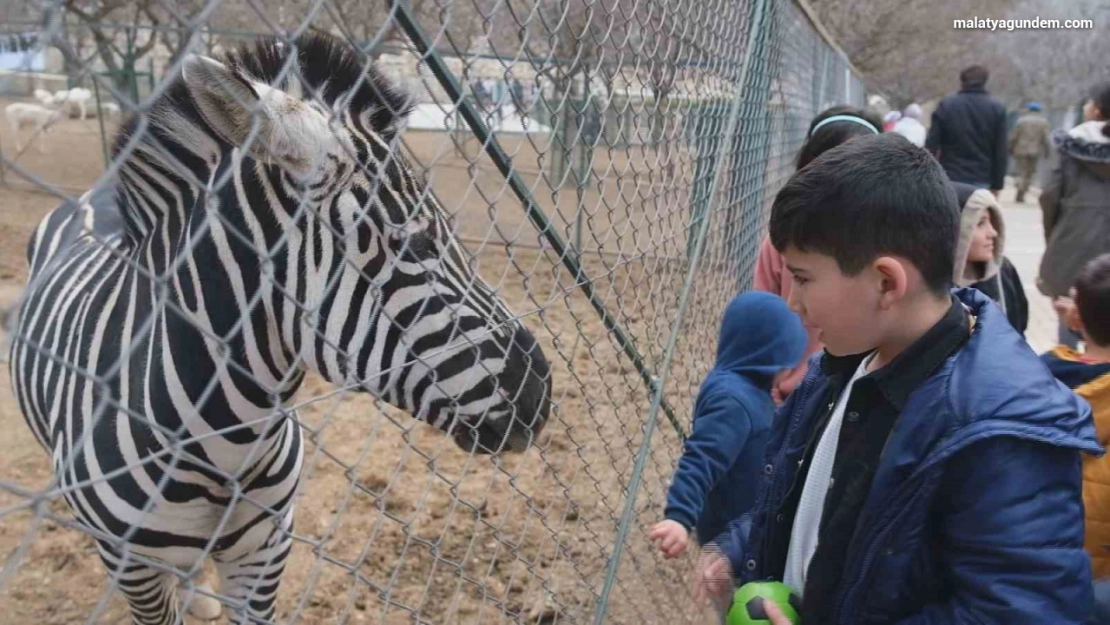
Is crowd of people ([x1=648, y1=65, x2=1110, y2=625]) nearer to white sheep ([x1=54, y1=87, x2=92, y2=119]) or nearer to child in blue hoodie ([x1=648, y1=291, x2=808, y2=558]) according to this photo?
child in blue hoodie ([x1=648, y1=291, x2=808, y2=558])

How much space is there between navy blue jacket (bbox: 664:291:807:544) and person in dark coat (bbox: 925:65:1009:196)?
5.27 m

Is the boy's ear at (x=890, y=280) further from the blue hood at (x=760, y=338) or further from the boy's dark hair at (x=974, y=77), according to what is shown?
the boy's dark hair at (x=974, y=77)

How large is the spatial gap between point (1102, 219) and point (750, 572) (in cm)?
357

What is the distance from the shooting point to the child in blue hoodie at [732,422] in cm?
189

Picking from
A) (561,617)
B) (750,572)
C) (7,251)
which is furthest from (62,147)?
(750,572)

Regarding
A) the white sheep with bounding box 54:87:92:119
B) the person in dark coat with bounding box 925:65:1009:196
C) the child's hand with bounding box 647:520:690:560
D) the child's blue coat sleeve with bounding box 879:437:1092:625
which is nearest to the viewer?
the child's blue coat sleeve with bounding box 879:437:1092:625

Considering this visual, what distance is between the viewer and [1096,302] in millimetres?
2049

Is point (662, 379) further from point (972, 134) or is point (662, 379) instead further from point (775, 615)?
point (972, 134)

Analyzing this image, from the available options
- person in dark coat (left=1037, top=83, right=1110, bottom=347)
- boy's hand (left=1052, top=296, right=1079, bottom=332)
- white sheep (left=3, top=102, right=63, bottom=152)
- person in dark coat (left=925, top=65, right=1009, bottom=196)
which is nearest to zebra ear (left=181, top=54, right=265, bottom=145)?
boy's hand (left=1052, top=296, right=1079, bottom=332)

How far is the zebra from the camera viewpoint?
154 cm

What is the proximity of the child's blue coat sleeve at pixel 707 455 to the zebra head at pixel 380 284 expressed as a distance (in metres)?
0.42

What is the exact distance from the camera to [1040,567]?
1144 millimetres

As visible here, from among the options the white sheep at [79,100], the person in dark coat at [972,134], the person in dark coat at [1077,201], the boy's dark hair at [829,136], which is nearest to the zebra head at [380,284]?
the boy's dark hair at [829,136]

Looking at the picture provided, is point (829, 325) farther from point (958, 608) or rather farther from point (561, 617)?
point (561, 617)
